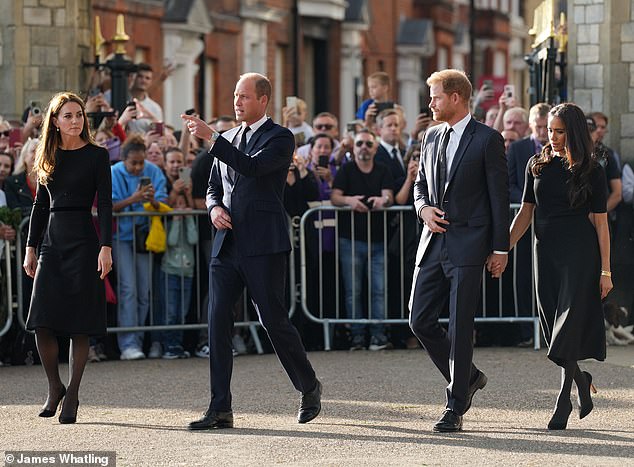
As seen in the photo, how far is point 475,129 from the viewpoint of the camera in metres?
9.28

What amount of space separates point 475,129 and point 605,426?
5.92ft

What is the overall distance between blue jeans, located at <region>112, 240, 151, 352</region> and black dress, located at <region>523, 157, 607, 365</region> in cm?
474

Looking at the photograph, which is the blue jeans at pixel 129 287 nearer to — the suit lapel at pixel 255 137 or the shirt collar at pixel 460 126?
the suit lapel at pixel 255 137

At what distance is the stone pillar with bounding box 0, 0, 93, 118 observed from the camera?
1809 centimetres

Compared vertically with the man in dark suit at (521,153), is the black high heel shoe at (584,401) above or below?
below

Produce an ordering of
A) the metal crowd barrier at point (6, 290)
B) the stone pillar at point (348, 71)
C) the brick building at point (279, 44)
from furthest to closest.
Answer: the stone pillar at point (348, 71), the brick building at point (279, 44), the metal crowd barrier at point (6, 290)

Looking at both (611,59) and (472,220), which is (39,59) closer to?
(611,59)

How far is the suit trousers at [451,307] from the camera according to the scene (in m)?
9.24

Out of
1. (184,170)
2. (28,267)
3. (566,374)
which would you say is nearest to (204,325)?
(184,170)

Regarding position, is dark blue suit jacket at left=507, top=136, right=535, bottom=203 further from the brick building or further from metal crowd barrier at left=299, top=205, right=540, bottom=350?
the brick building

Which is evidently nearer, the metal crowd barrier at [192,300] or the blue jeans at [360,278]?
the metal crowd barrier at [192,300]

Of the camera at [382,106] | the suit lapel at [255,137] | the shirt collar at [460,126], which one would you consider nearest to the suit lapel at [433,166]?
the shirt collar at [460,126]

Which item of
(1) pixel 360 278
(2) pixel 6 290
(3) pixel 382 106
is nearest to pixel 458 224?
(1) pixel 360 278

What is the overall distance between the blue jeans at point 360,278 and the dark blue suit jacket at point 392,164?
2.08ft
